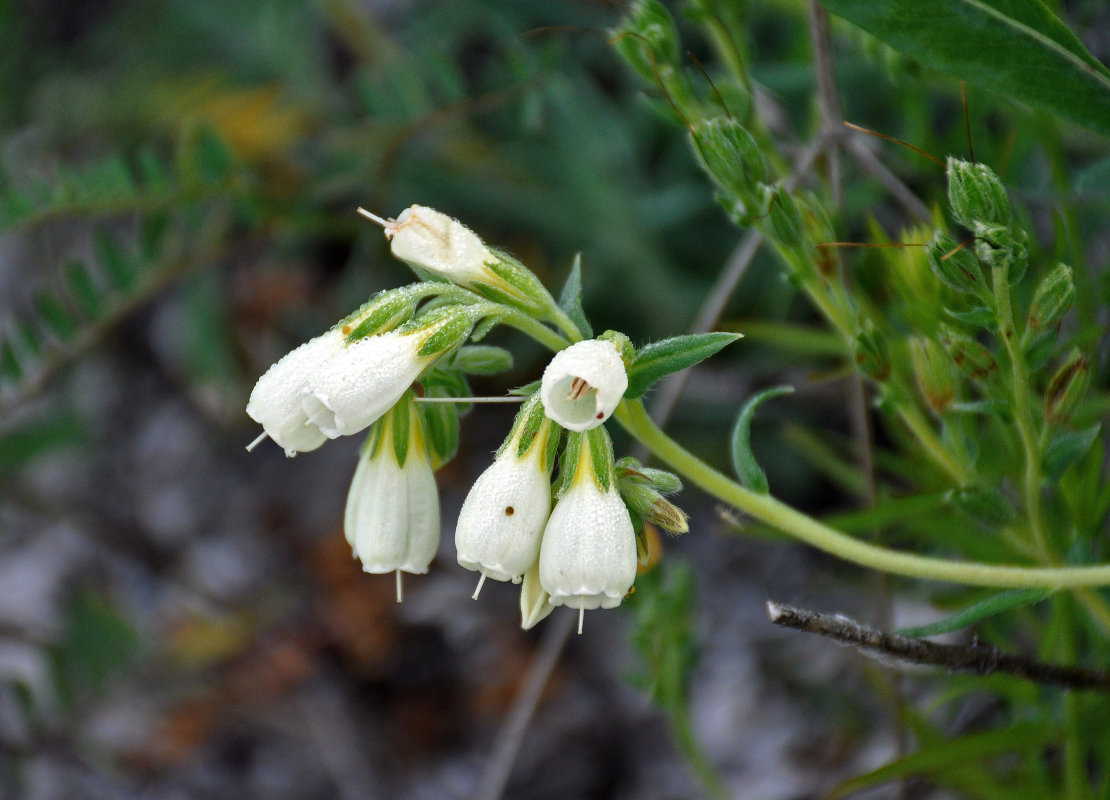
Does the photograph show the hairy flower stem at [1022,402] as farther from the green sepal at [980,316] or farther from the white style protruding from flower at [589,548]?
the white style protruding from flower at [589,548]

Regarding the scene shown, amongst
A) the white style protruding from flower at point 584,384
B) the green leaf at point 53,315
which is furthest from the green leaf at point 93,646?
the white style protruding from flower at point 584,384

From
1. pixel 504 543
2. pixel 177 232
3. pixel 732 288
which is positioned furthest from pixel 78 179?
pixel 504 543

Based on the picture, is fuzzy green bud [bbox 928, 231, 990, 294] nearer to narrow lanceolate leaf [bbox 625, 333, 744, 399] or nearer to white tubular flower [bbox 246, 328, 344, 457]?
narrow lanceolate leaf [bbox 625, 333, 744, 399]

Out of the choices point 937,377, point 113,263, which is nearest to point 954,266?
point 937,377

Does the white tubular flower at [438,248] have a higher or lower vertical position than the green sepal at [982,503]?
higher

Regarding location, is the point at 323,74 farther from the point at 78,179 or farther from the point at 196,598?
the point at 196,598

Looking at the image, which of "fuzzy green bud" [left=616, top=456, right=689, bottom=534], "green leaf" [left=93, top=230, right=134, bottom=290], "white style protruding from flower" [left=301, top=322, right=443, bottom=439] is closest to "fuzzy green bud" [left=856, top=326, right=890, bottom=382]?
"fuzzy green bud" [left=616, top=456, right=689, bottom=534]

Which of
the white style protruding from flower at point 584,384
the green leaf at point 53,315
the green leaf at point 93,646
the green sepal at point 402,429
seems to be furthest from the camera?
the green leaf at point 93,646
